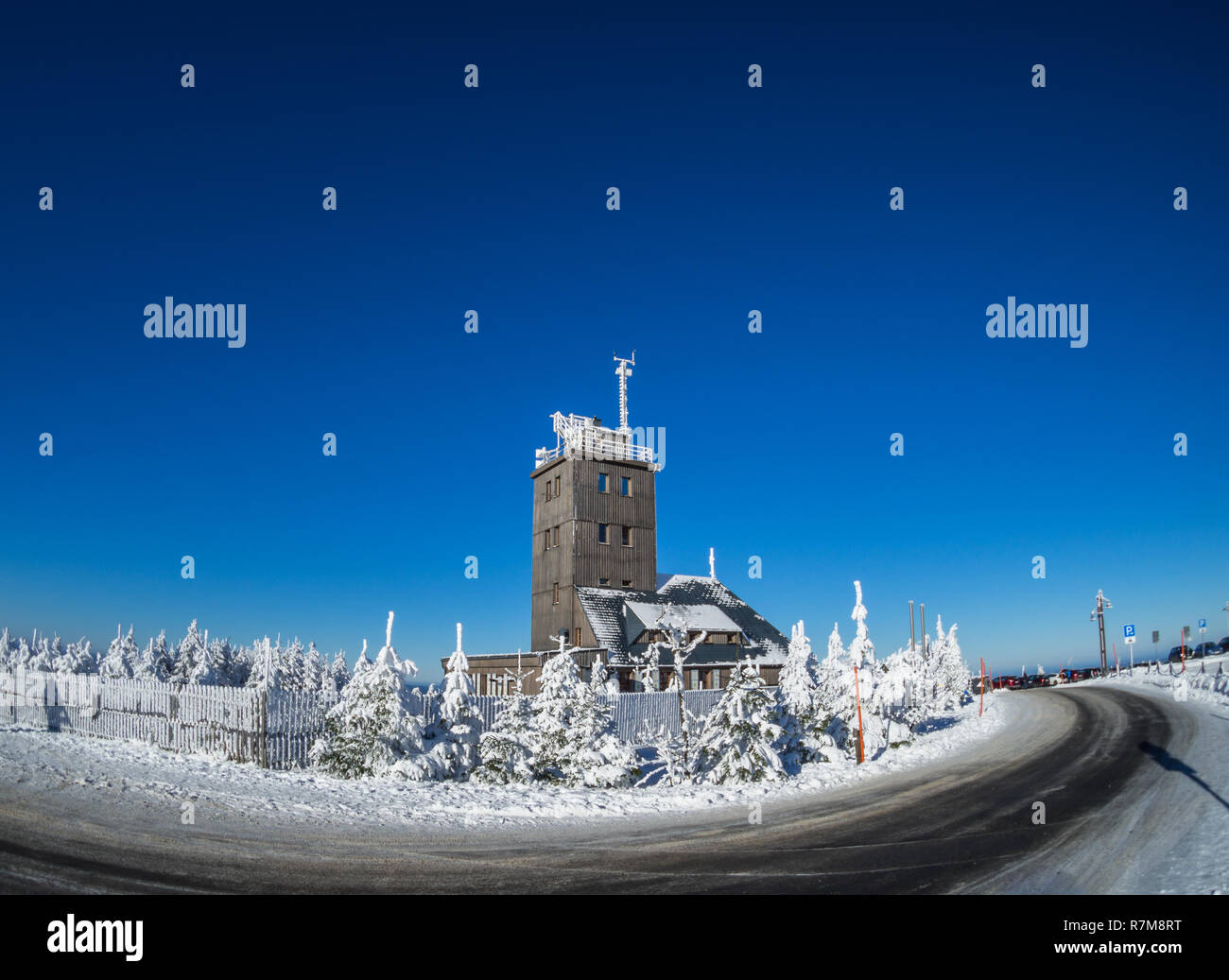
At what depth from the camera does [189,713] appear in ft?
63.8

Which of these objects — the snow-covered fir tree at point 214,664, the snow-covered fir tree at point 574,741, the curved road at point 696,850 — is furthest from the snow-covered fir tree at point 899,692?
the snow-covered fir tree at point 214,664

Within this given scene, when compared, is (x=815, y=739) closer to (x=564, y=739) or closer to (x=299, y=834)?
(x=564, y=739)

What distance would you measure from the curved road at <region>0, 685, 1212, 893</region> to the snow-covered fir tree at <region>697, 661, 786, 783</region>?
2163 millimetres

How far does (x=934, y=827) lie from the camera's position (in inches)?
480

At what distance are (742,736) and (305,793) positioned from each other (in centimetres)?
982

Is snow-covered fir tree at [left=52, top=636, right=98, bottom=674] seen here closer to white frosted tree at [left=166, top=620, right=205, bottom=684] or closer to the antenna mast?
white frosted tree at [left=166, top=620, right=205, bottom=684]

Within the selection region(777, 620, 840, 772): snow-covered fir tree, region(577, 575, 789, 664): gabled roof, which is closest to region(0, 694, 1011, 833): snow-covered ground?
region(777, 620, 840, 772): snow-covered fir tree

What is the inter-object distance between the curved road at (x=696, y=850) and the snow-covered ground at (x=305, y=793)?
79 cm

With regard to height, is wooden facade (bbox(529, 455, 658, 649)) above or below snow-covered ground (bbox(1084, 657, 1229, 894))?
above

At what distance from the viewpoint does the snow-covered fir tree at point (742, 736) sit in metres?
17.6

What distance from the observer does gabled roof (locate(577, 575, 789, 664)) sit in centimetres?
3875

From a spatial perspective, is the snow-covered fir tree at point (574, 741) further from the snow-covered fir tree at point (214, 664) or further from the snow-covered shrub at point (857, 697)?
the snow-covered fir tree at point (214, 664)

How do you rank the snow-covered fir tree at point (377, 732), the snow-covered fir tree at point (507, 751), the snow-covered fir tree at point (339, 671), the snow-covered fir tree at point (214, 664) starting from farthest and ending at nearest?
the snow-covered fir tree at point (339, 671) → the snow-covered fir tree at point (214, 664) → the snow-covered fir tree at point (507, 751) → the snow-covered fir tree at point (377, 732)

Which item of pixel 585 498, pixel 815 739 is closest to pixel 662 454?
pixel 585 498
